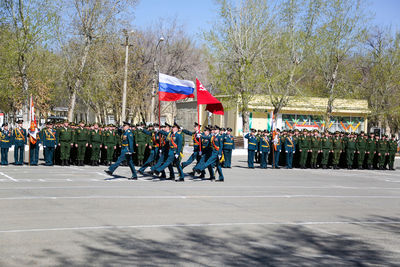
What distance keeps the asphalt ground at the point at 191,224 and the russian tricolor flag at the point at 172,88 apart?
4938 millimetres

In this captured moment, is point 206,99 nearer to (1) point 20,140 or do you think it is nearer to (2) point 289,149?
(2) point 289,149

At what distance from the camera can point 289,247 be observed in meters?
8.17

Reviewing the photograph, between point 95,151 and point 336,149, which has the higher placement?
point 336,149

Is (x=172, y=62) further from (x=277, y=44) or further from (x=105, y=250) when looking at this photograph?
(x=105, y=250)

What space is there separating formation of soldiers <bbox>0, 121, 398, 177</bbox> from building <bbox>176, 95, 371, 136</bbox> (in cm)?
1802

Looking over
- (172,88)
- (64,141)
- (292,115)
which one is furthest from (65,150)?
(292,115)

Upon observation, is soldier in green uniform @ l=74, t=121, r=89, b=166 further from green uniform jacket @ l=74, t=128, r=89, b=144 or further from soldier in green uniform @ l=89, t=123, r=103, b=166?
soldier in green uniform @ l=89, t=123, r=103, b=166

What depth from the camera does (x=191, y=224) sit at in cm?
970

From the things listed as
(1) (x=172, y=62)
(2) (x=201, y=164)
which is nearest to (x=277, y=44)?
(1) (x=172, y=62)

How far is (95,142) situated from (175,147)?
6.72m

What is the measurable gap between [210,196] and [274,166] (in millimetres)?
12165

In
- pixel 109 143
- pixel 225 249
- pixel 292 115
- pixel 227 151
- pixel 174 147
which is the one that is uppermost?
pixel 292 115

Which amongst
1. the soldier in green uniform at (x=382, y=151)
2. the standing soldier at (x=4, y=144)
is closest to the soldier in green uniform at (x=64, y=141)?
the standing soldier at (x=4, y=144)

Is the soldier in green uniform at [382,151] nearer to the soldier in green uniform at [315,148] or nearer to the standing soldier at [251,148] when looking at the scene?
the soldier in green uniform at [315,148]
